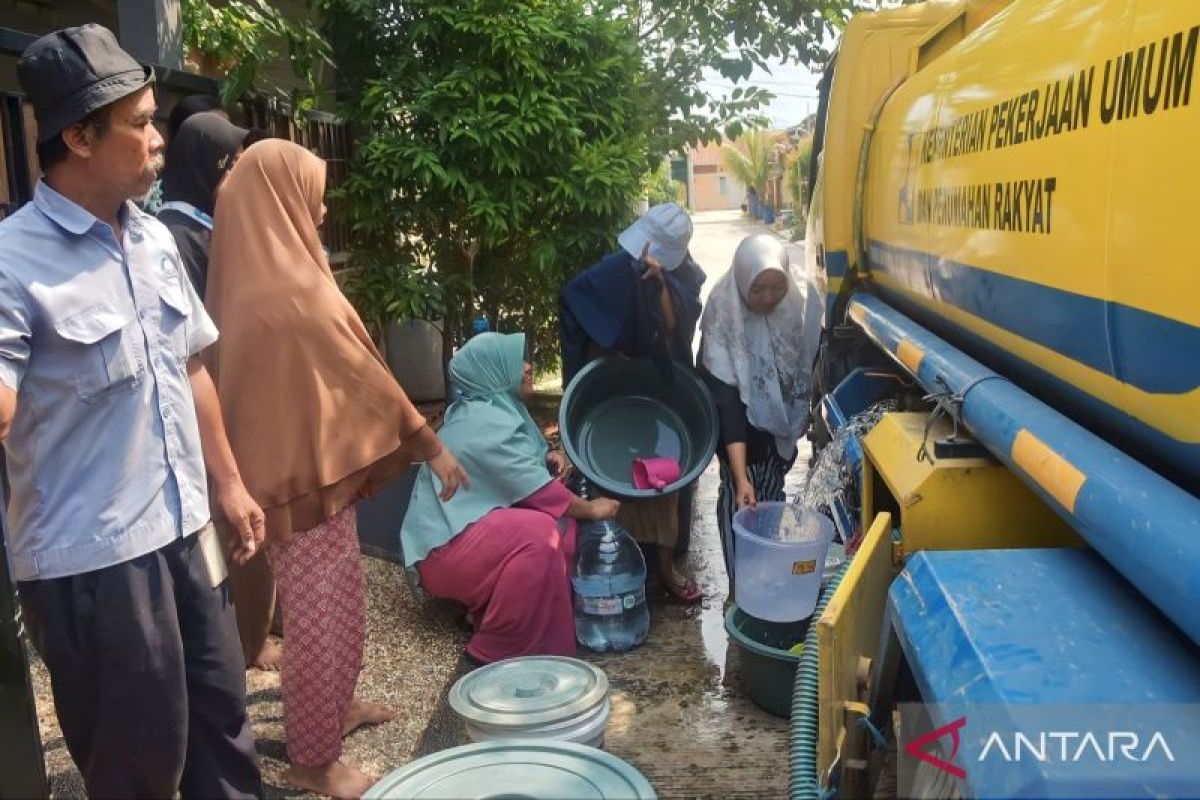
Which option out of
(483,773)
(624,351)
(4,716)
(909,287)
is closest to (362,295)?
(624,351)

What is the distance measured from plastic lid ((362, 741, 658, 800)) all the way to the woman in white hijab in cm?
221

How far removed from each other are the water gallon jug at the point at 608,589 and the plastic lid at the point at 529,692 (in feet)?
3.90

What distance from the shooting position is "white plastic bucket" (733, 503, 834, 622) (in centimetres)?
316

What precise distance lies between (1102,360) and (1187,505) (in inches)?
14.8

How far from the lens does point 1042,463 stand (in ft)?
4.99

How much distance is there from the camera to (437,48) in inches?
228

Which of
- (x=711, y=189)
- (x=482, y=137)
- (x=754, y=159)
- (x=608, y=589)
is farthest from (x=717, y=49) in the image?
(x=711, y=189)

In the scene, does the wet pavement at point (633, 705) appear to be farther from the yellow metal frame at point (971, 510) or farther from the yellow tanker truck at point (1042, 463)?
the yellow metal frame at point (971, 510)

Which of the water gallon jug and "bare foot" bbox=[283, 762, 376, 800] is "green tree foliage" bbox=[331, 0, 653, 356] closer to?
the water gallon jug

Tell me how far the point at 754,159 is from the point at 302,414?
3535 cm

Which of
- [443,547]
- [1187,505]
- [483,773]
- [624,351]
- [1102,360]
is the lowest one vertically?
[443,547]

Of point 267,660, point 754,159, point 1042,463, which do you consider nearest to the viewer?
point 1042,463

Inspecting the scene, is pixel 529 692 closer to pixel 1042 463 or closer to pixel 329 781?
pixel 329 781

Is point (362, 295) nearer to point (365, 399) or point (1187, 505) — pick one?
point (365, 399)
